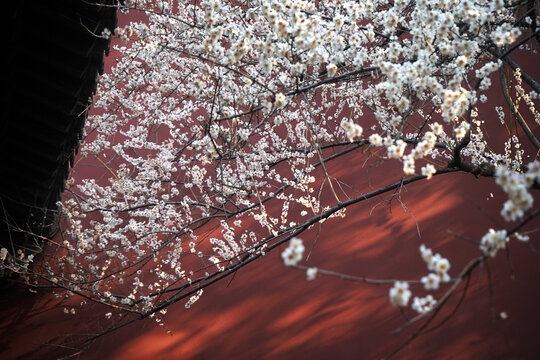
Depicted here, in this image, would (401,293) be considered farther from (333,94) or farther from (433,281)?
(333,94)

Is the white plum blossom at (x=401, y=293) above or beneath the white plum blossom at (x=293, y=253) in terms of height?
beneath

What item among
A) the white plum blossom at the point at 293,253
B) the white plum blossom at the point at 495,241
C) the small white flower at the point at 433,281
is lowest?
the small white flower at the point at 433,281

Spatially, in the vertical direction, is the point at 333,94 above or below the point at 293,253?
above

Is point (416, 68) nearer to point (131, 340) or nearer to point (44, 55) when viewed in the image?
point (44, 55)

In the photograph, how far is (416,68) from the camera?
4.88 ft

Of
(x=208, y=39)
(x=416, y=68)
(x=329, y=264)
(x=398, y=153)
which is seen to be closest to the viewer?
(x=398, y=153)

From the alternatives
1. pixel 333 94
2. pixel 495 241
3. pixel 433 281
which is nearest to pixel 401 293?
pixel 433 281

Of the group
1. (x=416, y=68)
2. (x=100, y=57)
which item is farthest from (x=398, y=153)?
(x=100, y=57)

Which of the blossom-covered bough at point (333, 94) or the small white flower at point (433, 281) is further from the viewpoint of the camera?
the blossom-covered bough at point (333, 94)

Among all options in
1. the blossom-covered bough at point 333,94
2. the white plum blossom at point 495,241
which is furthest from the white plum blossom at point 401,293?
Answer: the white plum blossom at point 495,241

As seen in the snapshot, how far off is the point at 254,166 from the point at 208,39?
5.08 feet

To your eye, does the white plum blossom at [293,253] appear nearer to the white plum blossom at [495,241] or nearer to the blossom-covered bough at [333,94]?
the blossom-covered bough at [333,94]

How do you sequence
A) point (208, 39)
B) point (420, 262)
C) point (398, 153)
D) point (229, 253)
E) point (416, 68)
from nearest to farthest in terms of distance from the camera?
point (398, 153) → point (416, 68) → point (208, 39) → point (229, 253) → point (420, 262)

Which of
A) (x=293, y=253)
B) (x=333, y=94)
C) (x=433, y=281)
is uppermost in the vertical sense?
(x=333, y=94)
